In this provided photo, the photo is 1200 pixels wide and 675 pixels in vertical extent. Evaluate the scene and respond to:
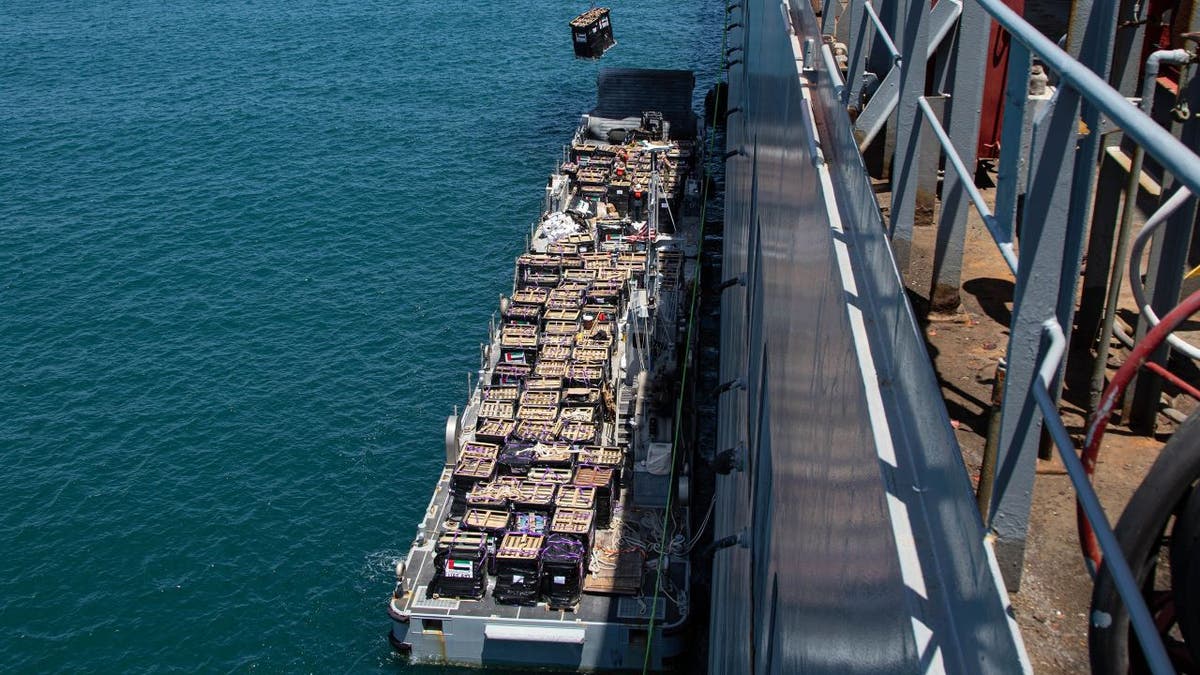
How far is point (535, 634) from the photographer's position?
2762 cm

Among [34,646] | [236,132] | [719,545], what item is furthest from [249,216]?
[719,545]

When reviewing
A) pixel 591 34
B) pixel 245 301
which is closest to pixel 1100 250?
pixel 245 301

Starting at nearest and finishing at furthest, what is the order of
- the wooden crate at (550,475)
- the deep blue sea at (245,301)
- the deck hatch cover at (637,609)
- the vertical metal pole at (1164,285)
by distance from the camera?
the vertical metal pole at (1164,285) < the deck hatch cover at (637,609) < the wooden crate at (550,475) < the deep blue sea at (245,301)

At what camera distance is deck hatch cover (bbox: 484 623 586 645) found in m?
27.4

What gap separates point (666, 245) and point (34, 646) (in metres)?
28.1

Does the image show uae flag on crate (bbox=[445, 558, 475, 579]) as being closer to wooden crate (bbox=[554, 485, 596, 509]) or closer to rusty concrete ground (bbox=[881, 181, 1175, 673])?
wooden crate (bbox=[554, 485, 596, 509])

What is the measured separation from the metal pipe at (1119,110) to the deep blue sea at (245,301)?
28.0 metres

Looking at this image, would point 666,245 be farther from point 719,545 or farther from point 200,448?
point 719,545

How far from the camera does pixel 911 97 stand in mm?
6500

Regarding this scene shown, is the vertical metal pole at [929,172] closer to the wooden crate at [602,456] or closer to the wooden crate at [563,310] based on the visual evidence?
the wooden crate at [602,456]

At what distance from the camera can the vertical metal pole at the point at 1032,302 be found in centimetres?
330

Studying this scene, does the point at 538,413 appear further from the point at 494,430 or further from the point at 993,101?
the point at 993,101

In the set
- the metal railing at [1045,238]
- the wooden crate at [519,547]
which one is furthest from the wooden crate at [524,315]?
the metal railing at [1045,238]

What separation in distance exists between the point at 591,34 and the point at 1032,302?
7363 centimetres
